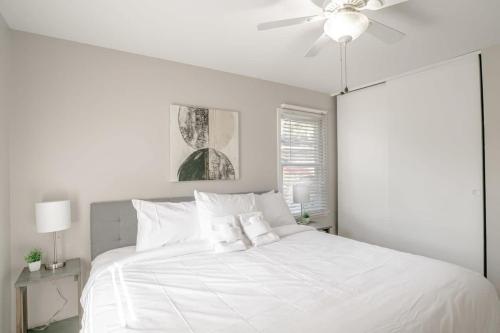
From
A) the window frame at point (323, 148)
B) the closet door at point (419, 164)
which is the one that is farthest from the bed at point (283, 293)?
the window frame at point (323, 148)

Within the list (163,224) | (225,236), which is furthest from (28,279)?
(225,236)

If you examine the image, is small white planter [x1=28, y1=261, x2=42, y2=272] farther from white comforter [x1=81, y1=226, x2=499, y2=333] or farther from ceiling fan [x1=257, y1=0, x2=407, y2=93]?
ceiling fan [x1=257, y1=0, x2=407, y2=93]

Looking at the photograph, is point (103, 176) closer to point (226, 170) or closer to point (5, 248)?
point (5, 248)

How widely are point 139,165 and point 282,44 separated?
178 centimetres

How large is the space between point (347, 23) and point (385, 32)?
35 centimetres


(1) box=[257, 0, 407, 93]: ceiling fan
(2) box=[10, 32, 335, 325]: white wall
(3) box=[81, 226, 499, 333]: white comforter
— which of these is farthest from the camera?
(2) box=[10, 32, 335, 325]: white wall

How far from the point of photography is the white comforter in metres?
1.09

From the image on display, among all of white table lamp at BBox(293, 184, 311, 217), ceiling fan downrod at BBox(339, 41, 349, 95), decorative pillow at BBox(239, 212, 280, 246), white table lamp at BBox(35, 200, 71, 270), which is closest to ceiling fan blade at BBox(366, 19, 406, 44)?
ceiling fan downrod at BBox(339, 41, 349, 95)

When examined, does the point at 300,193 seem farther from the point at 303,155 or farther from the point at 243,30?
the point at 243,30

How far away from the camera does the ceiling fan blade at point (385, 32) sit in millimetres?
1595

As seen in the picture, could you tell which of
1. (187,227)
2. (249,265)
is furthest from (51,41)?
(249,265)

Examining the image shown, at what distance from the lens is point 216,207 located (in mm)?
2291

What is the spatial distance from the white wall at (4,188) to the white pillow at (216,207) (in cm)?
139

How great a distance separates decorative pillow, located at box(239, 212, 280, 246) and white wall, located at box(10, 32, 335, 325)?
2.41 feet
